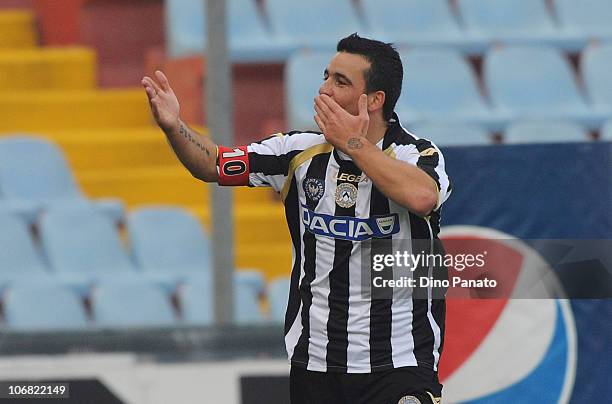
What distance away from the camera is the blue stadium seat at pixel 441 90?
26.8 feet

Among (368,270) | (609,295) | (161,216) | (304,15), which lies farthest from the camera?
(304,15)

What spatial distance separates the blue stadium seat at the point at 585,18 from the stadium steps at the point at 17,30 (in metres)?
3.26

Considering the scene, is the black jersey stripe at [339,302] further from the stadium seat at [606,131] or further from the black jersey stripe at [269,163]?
the stadium seat at [606,131]

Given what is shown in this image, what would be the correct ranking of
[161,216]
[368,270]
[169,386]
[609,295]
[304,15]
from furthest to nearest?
[304,15]
[161,216]
[169,386]
[609,295]
[368,270]

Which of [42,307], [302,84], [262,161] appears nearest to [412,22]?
[302,84]

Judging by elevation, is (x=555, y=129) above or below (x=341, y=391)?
above

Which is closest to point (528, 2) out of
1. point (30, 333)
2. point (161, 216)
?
point (161, 216)

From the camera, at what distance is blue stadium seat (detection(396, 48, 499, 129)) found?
8.16 metres

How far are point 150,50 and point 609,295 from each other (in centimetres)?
496

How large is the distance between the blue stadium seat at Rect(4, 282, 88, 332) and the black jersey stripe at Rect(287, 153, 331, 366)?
2.71m

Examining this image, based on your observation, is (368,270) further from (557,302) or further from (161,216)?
(161,216)

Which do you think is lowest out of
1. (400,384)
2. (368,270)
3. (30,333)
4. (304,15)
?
(400,384)

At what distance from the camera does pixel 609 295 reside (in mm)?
4684

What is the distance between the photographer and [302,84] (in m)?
7.87
